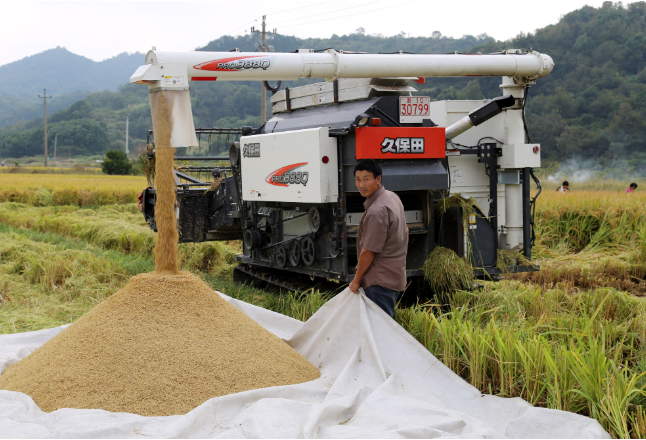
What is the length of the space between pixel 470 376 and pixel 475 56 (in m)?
3.60

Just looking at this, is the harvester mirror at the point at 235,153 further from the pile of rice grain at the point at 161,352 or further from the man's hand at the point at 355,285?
the man's hand at the point at 355,285

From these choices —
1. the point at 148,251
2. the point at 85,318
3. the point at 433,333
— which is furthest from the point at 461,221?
the point at 148,251

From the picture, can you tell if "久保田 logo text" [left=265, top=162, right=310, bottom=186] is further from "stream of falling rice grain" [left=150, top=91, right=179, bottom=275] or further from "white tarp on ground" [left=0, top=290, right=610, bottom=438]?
"white tarp on ground" [left=0, top=290, right=610, bottom=438]

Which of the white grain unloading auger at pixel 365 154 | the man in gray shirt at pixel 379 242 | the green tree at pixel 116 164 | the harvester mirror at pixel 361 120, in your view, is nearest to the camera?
the man in gray shirt at pixel 379 242

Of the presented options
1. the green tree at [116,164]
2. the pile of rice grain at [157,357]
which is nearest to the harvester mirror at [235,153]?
the pile of rice grain at [157,357]

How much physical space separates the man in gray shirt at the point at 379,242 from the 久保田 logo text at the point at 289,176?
1808mm

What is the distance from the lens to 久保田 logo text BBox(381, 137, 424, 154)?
5980mm

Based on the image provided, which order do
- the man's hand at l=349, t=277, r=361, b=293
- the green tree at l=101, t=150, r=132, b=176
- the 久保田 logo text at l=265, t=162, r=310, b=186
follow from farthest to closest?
the green tree at l=101, t=150, r=132, b=176 → the 久保田 logo text at l=265, t=162, r=310, b=186 → the man's hand at l=349, t=277, r=361, b=293

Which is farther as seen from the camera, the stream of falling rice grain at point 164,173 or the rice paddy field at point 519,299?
the stream of falling rice grain at point 164,173

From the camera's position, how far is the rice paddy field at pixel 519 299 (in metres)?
3.62

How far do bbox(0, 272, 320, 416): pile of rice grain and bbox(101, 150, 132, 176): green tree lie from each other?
34.0 meters

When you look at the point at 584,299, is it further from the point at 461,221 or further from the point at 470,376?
the point at 470,376

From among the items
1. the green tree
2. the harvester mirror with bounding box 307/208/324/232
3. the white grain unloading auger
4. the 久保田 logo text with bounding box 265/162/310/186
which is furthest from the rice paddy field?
the green tree

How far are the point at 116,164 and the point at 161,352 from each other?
114 feet
